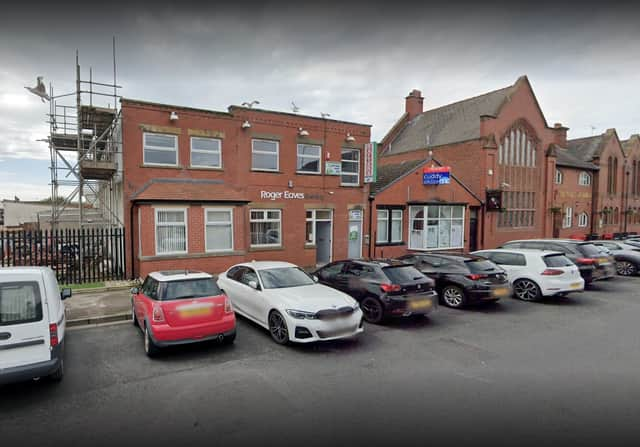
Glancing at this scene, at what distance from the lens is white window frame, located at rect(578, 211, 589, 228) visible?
101ft

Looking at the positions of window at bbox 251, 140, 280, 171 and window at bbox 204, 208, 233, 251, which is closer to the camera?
window at bbox 204, 208, 233, 251

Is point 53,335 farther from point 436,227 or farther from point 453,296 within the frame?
point 436,227

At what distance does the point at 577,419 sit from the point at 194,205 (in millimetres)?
12260

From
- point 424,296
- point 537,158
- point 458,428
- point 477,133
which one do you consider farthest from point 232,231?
point 537,158

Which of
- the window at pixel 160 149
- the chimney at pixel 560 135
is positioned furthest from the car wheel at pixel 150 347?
the chimney at pixel 560 135

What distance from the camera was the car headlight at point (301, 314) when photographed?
6.69 m

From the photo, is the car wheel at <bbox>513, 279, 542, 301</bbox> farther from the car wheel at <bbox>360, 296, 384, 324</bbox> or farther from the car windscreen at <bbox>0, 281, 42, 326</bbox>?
the car windscreen at <bbox>0, 281, 42, 326</bbox>

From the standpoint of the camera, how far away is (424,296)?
8.54 meters

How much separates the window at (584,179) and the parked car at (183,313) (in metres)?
34.1

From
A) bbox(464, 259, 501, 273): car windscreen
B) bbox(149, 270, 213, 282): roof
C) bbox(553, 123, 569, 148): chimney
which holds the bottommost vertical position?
bbox(464, 259, 501, 273): car windscreen

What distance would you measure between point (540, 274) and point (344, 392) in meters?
8.62

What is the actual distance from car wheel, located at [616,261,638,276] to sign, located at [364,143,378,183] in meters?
11.5

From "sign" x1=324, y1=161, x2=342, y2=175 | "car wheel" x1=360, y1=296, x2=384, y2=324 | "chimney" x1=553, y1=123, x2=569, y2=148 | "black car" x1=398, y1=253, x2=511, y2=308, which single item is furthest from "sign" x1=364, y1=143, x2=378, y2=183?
"chimney" x1=553, y1=123, x2=569, y2=148

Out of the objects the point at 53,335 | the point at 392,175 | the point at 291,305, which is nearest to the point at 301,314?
the point at 291,305
